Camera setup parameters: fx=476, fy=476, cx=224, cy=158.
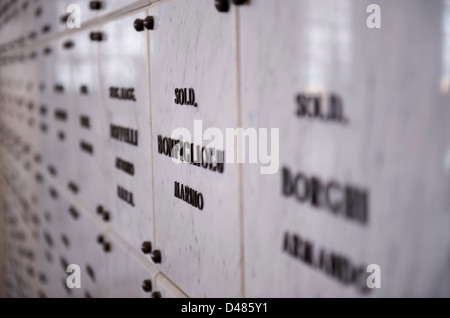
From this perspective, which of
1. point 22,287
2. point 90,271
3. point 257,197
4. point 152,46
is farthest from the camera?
point 22,287

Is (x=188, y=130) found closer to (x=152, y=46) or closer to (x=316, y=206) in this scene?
(x=152, y=46)

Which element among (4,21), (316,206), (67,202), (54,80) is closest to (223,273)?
(316,206)

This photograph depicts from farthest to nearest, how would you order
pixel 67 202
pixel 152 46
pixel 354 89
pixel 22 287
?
pixel 22 287
pixel 67 202
pixel 152 46
pixel 354 89

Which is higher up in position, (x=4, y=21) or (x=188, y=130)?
(x=4, y=21)

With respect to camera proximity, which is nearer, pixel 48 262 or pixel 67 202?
pixel 67 202

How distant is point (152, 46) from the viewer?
A: 3.61 ft

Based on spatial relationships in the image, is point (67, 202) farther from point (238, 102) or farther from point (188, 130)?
point (238, 102)

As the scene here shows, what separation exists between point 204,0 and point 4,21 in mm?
2948

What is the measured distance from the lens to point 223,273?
88 centimetres

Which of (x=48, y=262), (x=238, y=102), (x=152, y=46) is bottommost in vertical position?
(x=48, y=262)

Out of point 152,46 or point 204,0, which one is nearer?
point 204,0

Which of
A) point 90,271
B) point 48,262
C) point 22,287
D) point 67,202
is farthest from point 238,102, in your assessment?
point 22,287

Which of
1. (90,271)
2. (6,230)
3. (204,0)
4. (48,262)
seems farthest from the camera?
(6,230)

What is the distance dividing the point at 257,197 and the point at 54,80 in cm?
157
